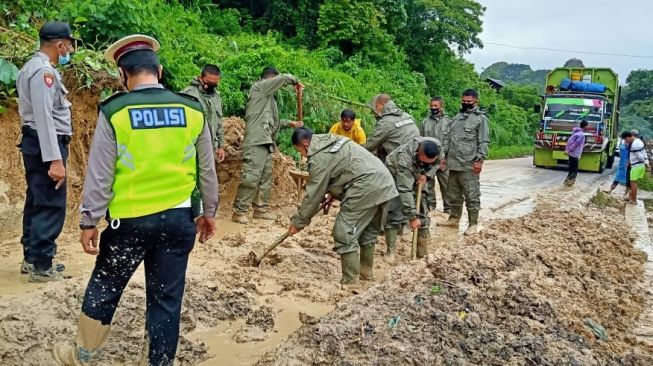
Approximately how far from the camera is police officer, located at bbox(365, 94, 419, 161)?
6.81 metres

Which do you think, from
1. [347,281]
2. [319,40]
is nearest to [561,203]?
[347,281]

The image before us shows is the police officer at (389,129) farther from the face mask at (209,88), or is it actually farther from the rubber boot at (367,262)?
the rubber boot at (367,262)

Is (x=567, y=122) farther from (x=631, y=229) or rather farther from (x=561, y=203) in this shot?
(x=631, y=229)

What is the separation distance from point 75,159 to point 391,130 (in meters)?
3.44

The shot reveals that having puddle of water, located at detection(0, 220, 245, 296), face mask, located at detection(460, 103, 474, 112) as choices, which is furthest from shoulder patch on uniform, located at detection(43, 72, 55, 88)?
face mask, located at detection(460, 103, 474, 112)

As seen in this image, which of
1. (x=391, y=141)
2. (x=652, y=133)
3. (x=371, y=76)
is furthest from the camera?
(x=652, y=133)

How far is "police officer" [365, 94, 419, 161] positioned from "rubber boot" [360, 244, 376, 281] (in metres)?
2.05

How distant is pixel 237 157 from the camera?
7285mm

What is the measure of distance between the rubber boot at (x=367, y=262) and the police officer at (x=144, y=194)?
2535 mm

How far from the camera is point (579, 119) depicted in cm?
1636

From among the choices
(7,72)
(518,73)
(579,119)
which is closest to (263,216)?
(7,72)

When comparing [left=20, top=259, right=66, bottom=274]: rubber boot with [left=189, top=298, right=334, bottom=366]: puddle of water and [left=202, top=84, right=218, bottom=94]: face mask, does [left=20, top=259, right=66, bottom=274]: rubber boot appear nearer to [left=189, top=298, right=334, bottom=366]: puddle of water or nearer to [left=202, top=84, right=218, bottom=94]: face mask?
[left=189, top=298, right=334, bottom=366]: puddle of water

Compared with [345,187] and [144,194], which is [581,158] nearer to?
[345,187]

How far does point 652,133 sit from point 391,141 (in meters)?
44.9
